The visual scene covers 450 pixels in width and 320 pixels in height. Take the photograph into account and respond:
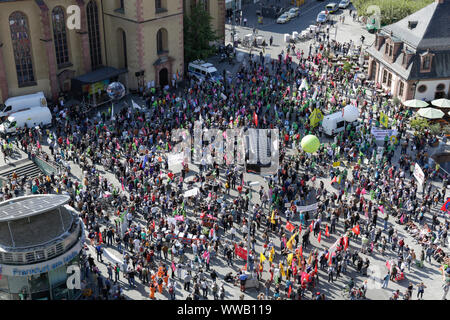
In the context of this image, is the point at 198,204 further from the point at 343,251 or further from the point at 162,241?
the point at 343,251

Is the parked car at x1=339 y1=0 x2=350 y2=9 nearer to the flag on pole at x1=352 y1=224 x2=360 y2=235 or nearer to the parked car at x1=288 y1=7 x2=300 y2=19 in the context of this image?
the parked car at x1=288 y1=7 x2=300 y2=19

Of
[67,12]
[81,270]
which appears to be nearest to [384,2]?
[67,12]

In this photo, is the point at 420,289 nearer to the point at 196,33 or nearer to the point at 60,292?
the point at 60,292

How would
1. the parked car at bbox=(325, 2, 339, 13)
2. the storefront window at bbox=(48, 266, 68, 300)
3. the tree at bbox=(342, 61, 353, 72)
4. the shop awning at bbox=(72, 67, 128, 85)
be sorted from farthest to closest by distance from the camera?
the parked car at bbox=(325, 2, 339, 13), the tree at bbox=(342, 61, 353, 72), the shop awning at bbox=(72, 67, 128, 85), the storefront window at bbox=(48, 266, 68, 300)

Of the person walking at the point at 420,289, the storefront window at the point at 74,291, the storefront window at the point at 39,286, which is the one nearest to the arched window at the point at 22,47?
the storefront window at the point at 74,291

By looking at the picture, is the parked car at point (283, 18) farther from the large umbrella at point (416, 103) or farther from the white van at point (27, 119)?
the white van at point (27, 119)

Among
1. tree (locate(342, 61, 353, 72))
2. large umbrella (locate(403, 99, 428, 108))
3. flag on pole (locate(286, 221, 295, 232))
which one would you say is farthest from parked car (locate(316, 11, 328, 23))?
flag on pole (locate(286, 221, 295, 232))

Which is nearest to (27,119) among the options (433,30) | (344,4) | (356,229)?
(356,229)
